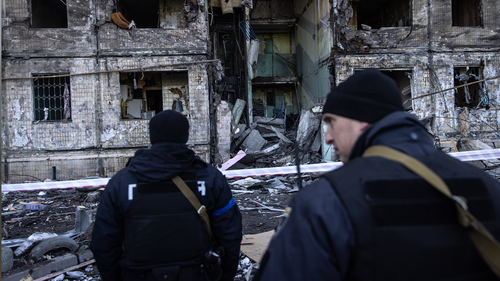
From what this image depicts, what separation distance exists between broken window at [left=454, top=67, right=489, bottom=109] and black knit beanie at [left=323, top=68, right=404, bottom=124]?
12.3 meters

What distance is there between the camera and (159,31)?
32.8ft

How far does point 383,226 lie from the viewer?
849 millimetres

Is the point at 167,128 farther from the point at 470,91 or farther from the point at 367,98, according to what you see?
the point at 470,91

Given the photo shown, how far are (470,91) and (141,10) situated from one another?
13702 mm

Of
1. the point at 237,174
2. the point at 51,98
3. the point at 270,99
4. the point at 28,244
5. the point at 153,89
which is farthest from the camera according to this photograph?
the point at 270,99

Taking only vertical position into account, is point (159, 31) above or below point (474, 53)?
above

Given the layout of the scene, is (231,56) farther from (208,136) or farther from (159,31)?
(208,136)

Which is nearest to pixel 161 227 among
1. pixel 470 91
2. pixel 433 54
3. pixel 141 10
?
pixel 433 54

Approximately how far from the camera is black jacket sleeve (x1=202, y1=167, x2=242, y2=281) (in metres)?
2.04

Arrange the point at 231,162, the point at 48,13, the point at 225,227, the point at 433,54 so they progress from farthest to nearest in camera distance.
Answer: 1. the point at 48,13
2. the point at 433,54
3. the point at 231,162
4. the point at 225,227

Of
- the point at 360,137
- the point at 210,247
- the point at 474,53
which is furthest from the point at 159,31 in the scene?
the point at 474,53

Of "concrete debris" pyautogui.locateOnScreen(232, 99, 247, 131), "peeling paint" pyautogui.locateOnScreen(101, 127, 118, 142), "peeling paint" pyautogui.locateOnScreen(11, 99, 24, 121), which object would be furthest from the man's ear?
"peeling paint" pyautogui.locateOnScreen(11, 99, 24, 121)

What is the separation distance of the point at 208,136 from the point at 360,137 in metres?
9.34

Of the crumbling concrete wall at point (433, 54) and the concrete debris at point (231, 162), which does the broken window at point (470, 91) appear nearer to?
the crumbling concrete wall at point (433, 54)
